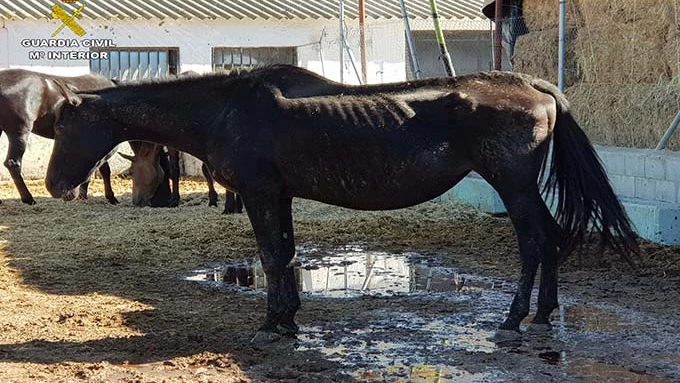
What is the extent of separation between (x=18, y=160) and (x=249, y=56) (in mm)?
6496

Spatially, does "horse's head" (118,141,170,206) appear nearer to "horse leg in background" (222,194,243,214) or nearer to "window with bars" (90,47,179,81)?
"horse leg in background" (222,194,243,214)

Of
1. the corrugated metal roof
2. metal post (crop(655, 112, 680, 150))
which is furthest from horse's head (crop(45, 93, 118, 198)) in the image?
the corrugated metal roof

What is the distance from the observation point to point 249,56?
19.0m

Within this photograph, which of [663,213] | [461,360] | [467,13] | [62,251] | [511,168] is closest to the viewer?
[461,360]

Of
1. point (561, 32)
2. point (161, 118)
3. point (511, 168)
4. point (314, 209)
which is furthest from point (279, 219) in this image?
point (314, 209)

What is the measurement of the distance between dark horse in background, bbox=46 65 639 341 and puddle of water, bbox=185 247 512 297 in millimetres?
1425

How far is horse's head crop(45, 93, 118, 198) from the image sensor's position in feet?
21.2

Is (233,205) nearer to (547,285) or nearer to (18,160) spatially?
(18,160)

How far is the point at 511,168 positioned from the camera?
240 inches

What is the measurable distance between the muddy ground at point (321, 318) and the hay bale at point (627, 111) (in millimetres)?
1808

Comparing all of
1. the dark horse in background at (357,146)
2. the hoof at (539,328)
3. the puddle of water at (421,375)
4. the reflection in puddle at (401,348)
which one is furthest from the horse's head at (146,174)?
the puddle of water at (421,375)

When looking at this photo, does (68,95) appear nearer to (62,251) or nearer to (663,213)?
(62,251)

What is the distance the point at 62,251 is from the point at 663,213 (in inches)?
228

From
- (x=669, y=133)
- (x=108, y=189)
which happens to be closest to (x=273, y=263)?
(x=669, y=133)
